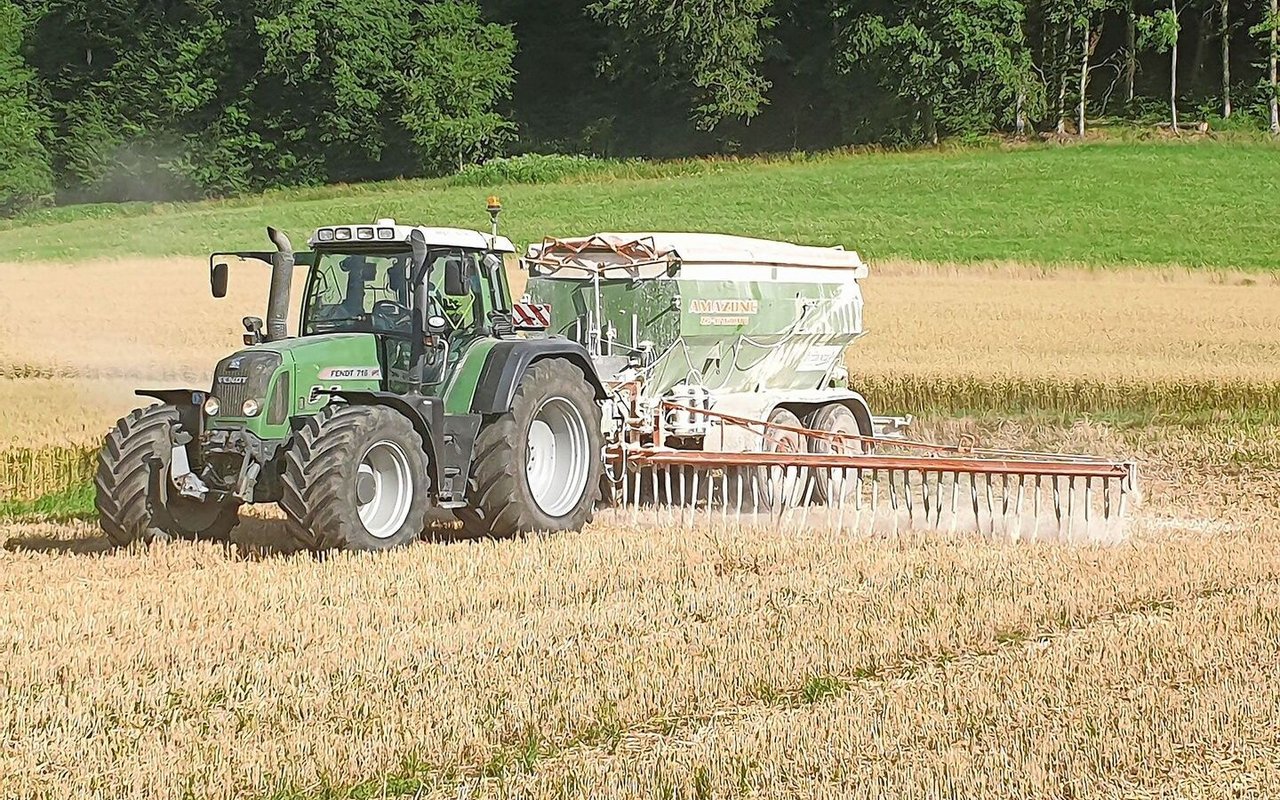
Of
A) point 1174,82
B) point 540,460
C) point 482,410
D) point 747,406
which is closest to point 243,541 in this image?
→ point 482,410

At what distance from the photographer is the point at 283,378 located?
30.0 feet

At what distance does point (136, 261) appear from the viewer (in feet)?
105

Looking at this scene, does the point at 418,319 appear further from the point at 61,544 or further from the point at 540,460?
the point at 61,544

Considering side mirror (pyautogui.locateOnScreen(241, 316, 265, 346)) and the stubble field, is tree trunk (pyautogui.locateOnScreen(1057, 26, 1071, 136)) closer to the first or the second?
the stubble field

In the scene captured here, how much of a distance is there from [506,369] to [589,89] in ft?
178

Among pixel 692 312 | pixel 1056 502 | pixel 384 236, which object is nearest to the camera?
pixel 384 236

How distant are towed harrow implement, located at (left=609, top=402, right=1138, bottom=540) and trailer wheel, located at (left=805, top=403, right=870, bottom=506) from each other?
2 cm

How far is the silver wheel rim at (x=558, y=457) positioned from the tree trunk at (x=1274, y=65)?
43.9 meters

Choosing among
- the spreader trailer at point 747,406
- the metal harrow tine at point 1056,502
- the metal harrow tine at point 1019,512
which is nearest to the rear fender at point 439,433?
the spreader trailer at point 747,406

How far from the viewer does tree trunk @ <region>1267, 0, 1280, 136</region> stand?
50.4 m

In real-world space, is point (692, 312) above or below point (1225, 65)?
below

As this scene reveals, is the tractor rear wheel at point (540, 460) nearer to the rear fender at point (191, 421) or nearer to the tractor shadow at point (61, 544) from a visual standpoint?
the rear fender at point (191, 421)

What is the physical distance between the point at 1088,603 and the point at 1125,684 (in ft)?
5.03

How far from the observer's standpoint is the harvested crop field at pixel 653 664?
522 cm
